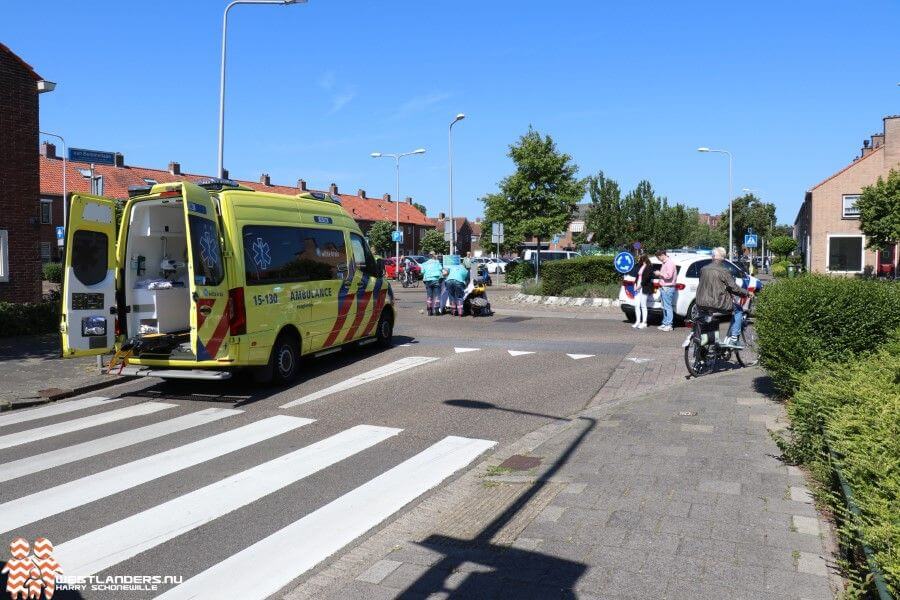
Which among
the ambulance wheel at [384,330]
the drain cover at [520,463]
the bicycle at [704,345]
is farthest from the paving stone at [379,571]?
the ambulance wheel at [384,330]

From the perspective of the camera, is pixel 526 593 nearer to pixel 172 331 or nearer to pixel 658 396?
pixel 658 396

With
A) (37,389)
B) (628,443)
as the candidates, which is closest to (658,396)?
(628,443)

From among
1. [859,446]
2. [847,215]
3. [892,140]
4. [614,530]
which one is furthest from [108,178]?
[859,446]

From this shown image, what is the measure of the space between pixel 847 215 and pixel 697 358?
35244mm

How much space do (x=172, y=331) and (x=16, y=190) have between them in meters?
9.19

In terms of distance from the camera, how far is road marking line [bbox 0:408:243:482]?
6191 millimetres

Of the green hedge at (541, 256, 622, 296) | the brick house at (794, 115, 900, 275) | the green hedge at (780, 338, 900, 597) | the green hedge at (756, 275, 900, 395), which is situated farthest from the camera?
the brick house at (794, 115, 900, 275)

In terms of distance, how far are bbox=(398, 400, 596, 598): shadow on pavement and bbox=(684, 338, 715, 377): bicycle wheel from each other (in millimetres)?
6262

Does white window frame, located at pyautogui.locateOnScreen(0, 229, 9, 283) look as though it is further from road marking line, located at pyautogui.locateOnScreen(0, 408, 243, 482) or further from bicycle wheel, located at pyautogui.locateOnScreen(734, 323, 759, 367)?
bicycle wheel, located at pyautogui.locateOnScreen(734, 323, 759, 367)

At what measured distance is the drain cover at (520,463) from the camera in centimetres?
602

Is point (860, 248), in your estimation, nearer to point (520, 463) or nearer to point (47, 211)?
point (520, 463)

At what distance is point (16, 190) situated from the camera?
54.6ft

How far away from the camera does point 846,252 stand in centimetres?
4053

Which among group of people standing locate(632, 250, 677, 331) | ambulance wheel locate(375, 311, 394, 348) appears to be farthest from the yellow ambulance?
group of people standing locate(632, 250, 677, 331)
